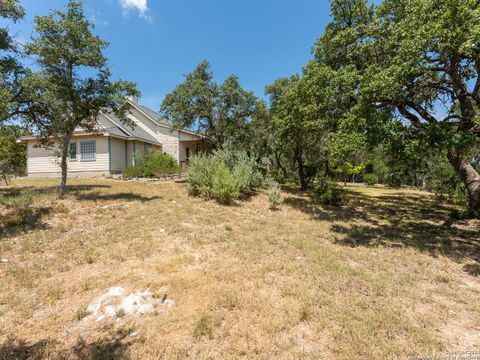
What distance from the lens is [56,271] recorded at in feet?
13.4

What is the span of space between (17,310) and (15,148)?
21322mm

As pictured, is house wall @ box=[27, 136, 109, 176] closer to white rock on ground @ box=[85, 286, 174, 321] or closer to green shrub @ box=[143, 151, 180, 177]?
green shrub @ box=[143, 151, 180, 177]

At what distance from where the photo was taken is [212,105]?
14516mm

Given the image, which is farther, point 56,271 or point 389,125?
point 389,125

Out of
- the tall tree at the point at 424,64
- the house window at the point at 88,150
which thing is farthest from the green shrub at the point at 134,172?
the tall tree at the point at 424,64

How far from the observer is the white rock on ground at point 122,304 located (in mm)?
3010

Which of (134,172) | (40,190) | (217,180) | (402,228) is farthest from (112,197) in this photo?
(402,228)

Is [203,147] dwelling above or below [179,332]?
above

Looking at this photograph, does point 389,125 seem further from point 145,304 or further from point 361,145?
point 145,304

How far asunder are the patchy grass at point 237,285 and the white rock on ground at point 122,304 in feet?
0.37

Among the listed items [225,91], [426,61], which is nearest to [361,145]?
[426,61]

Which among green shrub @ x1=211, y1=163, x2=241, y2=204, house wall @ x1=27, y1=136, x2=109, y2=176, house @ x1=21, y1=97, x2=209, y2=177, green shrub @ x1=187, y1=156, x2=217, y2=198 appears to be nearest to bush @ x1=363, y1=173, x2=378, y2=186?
house @ x1=21, y1=97, x2=209, y2=177

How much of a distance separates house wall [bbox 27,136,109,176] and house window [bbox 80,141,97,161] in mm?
206

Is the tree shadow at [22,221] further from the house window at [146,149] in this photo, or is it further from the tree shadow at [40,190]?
the house window at [146,149]
